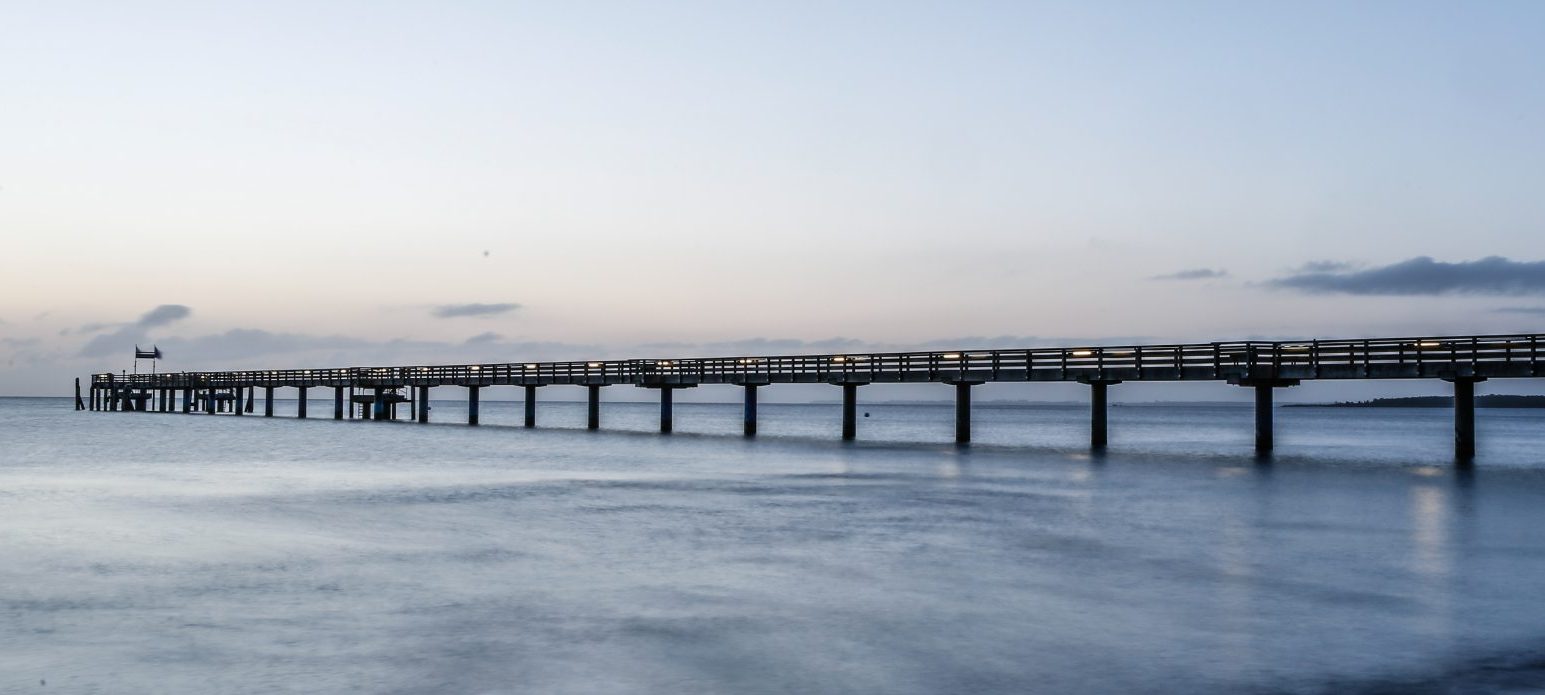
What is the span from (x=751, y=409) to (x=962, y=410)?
1286 cm

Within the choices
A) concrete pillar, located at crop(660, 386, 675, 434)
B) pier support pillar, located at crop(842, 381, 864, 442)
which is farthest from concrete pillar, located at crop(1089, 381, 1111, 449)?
concrete pillar, located at crop(660, 386, 675, 434)

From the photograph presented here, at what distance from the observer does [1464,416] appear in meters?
38.8

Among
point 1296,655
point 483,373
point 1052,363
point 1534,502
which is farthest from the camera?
point 483,373

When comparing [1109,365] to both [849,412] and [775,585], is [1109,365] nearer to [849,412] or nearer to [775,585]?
[849,412]

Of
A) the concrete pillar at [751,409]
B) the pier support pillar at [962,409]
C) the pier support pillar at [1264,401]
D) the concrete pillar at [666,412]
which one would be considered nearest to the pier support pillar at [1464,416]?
the pier support pillar at [1264,401]

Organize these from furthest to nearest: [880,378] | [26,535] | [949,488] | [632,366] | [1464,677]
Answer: [632,366] → [880,378] → [949,488] → [26,535] → [1464,677]

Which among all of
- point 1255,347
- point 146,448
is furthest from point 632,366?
point 1255,347

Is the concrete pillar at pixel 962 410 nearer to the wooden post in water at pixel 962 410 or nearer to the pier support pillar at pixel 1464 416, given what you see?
the wooden post in water at pixel 962 410

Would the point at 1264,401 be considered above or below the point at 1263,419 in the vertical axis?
above

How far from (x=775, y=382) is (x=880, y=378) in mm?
4852

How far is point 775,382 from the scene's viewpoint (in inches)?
2025

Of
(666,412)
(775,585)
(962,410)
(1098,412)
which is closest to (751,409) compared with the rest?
(666,412)

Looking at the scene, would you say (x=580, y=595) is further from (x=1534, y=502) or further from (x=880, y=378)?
(x=880, y=378)

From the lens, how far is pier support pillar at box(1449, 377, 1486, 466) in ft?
122
